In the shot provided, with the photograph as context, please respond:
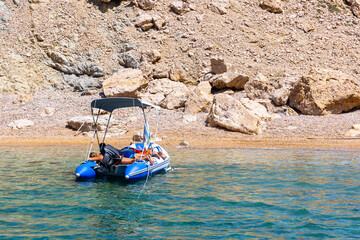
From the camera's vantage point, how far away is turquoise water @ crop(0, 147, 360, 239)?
7480mm

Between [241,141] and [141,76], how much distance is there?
36.6ft

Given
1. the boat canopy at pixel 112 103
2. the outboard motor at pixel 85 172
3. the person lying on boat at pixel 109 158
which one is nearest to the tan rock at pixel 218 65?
the boat canopy at pixel 112 103

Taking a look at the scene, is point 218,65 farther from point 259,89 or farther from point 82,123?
point 82,123

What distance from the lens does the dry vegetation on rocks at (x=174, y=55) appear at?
26.1 metres

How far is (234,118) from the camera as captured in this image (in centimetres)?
2266

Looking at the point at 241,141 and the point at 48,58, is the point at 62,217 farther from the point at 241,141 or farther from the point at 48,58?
the point at 48,58

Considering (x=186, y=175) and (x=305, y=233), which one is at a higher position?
(x=305, y=233)

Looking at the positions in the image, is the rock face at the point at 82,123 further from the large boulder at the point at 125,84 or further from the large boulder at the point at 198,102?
the large boulder at the point at 198,102

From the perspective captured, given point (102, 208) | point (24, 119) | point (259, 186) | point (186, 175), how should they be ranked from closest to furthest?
point (102, 208) → point (259, 186) → point (186, 175) → point (24, 119)

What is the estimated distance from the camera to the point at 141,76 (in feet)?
94.9

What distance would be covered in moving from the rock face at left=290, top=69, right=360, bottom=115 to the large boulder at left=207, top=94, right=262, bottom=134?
424 cm

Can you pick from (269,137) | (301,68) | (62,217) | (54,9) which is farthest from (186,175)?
(54,9)

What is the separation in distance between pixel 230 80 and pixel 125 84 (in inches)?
316

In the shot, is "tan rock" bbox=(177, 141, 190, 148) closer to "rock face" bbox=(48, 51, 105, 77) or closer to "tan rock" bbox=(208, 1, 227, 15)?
"rock face" bbox=(48, 51, 105, 77)
